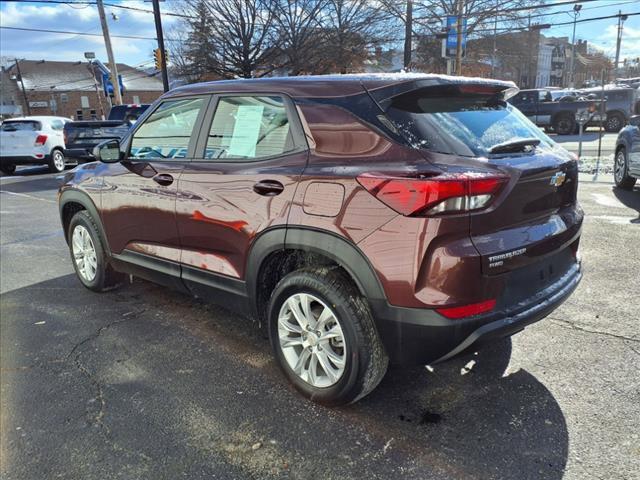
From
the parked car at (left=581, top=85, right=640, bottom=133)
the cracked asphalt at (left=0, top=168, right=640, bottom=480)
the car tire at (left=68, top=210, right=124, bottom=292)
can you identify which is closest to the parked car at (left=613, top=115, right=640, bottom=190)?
the cracked asphalt at (left=0, top=168, right=640, bottom=480)

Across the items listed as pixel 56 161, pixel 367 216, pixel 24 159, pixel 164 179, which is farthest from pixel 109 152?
pixel 24 159

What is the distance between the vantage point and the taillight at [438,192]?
87.6 inches

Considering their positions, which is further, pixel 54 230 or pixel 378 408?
pixel 54 230

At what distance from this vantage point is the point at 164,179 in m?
3.53

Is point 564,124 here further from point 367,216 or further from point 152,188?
point 367,216

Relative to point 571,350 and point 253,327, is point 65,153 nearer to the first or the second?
point 253,327

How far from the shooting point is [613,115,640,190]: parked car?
762 cm

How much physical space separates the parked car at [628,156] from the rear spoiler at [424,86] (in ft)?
19.4

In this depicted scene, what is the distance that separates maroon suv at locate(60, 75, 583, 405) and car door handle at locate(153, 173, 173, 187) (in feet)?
0.04

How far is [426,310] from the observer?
231 cm

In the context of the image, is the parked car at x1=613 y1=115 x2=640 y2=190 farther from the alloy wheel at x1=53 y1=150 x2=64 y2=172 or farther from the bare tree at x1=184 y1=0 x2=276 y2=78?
the bare tree at x1=184 y1=0 x2=276 y2=78

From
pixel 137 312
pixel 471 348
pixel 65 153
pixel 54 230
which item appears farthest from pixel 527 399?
pixel 65 153

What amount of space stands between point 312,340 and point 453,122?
1373mm

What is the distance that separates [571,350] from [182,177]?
2.77m
